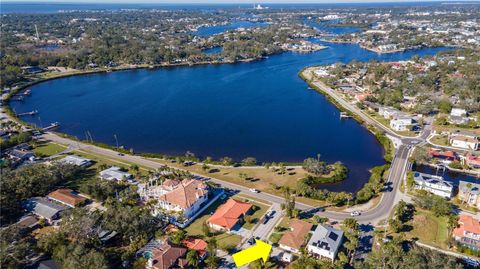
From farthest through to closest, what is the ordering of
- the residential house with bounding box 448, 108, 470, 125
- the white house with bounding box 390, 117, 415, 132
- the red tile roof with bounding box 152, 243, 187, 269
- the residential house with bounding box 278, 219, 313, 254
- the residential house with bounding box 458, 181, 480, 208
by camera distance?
the residential house with bounding box 448, 108, 470, 125
the white house with bounding box 390, 117, 415, 132
the residential house with bounding box 458, 181, 480, 208
the residential house with bounding box 278, 219, 313, 254
the red tile roof with bounding box 152, 243, 187, 269

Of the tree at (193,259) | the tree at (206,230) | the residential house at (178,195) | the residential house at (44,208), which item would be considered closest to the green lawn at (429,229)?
the tree at (206,230)

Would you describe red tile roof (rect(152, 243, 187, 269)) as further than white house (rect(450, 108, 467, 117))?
No

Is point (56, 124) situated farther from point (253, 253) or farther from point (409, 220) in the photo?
point (409, 220)

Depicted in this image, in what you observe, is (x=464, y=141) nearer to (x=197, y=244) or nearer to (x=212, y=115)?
(x=197, y=244)

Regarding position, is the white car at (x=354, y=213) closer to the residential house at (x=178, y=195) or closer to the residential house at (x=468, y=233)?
the residential house at (x=468, y=233)

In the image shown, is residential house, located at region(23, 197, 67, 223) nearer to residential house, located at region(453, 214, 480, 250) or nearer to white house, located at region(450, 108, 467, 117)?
residential house, located at region(453, 214, 480, 250)

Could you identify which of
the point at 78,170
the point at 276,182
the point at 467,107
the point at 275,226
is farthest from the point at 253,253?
the point at 467,107

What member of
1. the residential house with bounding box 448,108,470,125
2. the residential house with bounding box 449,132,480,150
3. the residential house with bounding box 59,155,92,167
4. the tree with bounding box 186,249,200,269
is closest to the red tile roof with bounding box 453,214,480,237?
the residential house with bounding box 449,132,480,150

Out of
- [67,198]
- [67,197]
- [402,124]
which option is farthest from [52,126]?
[402,124]
